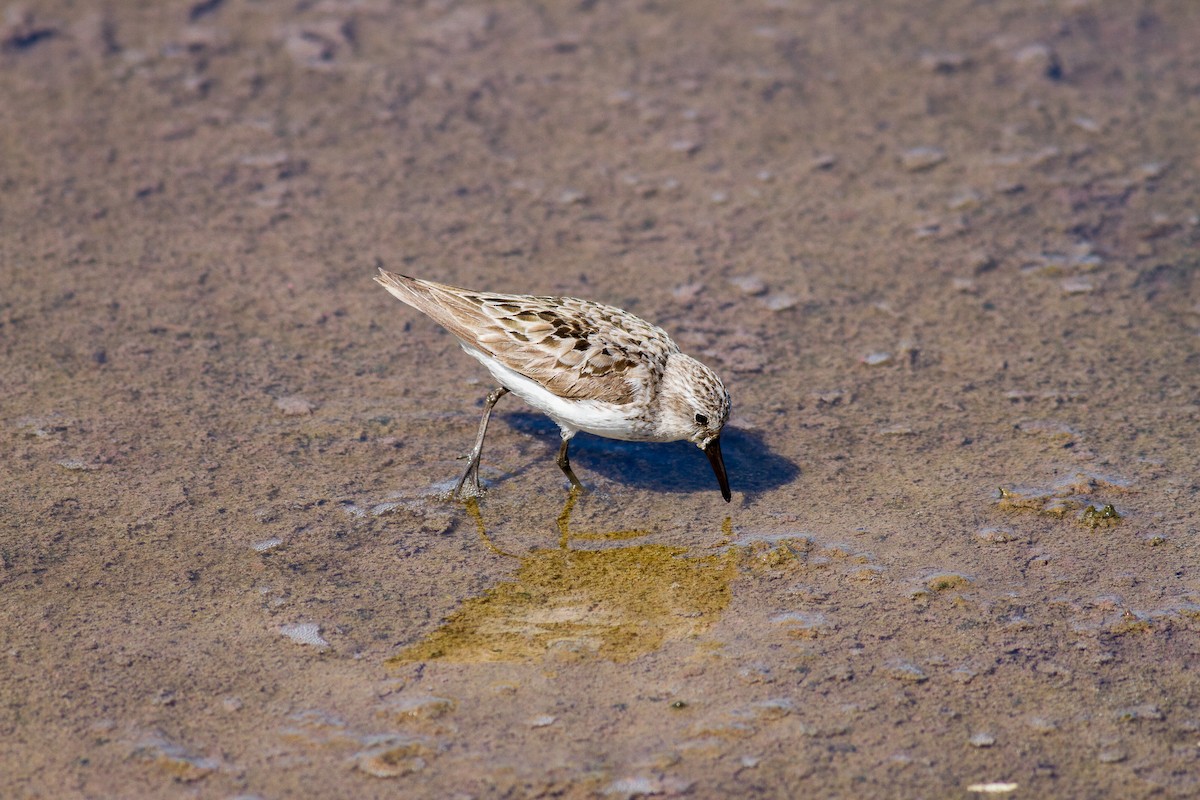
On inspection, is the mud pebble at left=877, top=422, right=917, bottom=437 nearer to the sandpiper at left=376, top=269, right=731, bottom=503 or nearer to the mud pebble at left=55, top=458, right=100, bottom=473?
the sandpiper at left=376, top=269, right=731, bottom=503

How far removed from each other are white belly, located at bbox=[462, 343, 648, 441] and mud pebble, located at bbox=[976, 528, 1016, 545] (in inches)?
61.8

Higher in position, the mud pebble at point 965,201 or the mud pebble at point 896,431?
the mud pebble at point 965,201

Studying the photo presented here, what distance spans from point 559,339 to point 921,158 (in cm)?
382

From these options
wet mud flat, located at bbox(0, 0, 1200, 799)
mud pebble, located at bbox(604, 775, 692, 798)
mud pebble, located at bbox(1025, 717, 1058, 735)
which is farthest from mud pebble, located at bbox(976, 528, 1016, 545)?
mud pebble, located at bbox(604, 775, 692, 798)

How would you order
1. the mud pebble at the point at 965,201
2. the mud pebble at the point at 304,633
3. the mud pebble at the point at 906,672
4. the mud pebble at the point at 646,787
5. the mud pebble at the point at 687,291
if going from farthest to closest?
1. the mud pebble at the point at 965,201
2. the mud pebble at the point at 687,291
3. the mud pebble at the point at 304,633
4. the mud pebble at the point at 906,672
5. the mud pebble at the point at 646,787

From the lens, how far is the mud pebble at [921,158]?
827 centimetres

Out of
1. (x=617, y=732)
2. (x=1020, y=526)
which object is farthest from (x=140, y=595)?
(x=1020, y=526)

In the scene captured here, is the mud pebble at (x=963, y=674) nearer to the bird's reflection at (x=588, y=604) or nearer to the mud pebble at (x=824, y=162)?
the bird's reflection at (x=588, y=604)

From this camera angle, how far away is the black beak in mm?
5635

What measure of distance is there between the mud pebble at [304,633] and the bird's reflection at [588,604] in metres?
0.32

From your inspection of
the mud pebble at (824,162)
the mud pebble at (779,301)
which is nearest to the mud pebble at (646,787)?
the mud pebble at (779,301)

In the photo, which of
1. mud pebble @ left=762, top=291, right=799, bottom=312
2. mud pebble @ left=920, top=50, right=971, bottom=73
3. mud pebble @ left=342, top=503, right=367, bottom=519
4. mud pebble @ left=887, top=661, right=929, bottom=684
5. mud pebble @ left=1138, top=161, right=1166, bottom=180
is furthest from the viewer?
mud pebble @ left=920, top=50, right=971, bottom=73

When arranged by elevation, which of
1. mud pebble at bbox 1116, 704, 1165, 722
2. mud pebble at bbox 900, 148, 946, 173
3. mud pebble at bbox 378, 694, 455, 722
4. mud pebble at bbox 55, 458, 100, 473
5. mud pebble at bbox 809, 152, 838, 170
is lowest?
mud pebble at bbox 55, 458, 100, 473

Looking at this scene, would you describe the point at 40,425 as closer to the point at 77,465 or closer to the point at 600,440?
the point at 77,465
